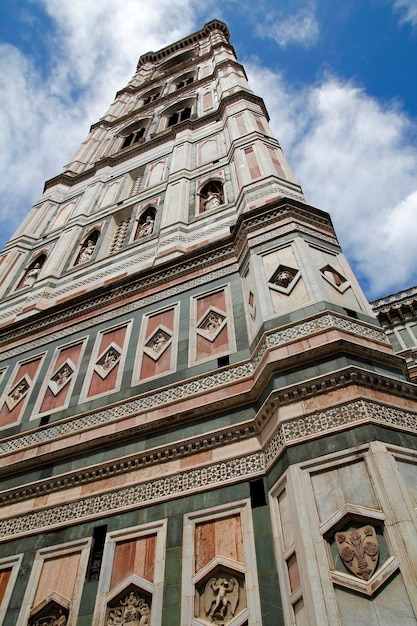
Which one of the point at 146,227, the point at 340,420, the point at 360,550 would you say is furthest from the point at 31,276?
the point at 360,550

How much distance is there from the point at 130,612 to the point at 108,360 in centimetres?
326

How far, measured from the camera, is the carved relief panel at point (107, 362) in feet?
19.7

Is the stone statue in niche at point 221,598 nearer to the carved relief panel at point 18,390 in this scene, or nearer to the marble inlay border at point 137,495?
the marble inlay border at point 137,495

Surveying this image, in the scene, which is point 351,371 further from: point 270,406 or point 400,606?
point 400,606

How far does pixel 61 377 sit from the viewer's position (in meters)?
6.68

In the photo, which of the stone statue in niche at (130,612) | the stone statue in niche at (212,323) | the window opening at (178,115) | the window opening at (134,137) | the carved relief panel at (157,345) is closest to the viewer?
the stone statue in niche at (130,612)

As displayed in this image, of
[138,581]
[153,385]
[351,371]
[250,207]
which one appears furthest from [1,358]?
[351,371]

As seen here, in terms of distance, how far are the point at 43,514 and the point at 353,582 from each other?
3.19 meters

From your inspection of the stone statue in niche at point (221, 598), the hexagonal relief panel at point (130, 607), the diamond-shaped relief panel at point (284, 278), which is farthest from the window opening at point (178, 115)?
the stone statue in niche at point (221, 598)

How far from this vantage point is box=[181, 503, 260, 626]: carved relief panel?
3.37 m

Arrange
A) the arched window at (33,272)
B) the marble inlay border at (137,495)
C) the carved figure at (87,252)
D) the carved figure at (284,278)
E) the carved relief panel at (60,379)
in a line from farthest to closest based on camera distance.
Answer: the arched window at (33,272), the carved figure at (87,252), the carved relief panel at (60,379), the carved figure at (284,278), the marble inlay border at (137,495)

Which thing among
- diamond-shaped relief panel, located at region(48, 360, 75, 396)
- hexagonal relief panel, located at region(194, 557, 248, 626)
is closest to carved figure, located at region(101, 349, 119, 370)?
diamond-shaped relief panel, located at region(48, 360, 75, 396)

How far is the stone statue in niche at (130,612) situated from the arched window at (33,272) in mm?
7216

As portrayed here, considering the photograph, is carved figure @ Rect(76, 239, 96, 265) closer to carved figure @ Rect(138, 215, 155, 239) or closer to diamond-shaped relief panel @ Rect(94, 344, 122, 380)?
carved figure @ Rect(138, 215, 155, 239)
